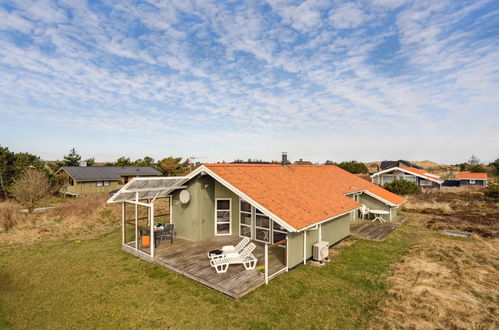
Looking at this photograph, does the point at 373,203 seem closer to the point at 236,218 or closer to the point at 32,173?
the point at 236,218

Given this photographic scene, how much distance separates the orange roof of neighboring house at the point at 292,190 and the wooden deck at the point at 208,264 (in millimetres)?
2185

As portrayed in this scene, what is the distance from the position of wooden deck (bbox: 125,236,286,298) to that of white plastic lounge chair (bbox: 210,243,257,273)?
21 cm

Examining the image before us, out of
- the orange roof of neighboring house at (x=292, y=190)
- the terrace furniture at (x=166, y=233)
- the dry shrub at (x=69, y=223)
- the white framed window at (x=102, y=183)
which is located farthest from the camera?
the white framed window at (x=102, y=183)

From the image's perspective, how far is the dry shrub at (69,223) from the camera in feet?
47.6

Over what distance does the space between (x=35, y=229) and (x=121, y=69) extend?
1299cm

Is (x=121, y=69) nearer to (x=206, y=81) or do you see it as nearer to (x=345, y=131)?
(x=206, y=81)

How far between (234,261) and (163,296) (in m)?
2.73

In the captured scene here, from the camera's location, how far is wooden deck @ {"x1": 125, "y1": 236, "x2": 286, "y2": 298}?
800 cm

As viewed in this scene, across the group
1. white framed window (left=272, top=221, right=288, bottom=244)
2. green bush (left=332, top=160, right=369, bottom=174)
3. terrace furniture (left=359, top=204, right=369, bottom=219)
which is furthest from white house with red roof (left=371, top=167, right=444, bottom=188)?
white framed window (left=272, top=221, right=288, bottom=244)

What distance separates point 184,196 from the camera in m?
12.4

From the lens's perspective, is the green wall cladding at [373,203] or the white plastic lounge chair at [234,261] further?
the green wall cladding at [373,203]

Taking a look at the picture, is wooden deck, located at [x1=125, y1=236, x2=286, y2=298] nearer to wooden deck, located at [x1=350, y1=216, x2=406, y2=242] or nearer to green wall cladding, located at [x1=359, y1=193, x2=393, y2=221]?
wooden deck, located at [x1=350, y1=216, x2=406, y2=242]

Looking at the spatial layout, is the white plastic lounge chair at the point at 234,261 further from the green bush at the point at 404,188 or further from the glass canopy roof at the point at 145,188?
the green bush at the point at 404,188

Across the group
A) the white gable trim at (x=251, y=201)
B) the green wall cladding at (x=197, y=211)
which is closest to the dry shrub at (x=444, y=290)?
the white gable trim at (x=251, y=201)
